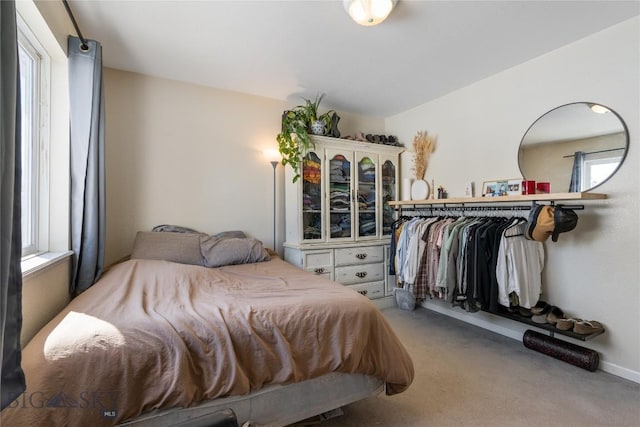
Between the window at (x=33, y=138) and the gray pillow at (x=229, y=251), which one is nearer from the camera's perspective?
the window at (x=33, y=138)

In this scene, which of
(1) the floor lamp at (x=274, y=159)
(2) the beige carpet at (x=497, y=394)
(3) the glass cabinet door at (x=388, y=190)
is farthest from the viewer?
(3) the glass cabinet door at (x=388, y=190)

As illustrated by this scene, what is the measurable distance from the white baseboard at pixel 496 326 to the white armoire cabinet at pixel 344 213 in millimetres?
606

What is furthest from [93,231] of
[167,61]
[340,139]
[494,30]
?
[494,30]

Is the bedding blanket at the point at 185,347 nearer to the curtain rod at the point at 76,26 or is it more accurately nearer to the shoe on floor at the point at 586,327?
the shoe on floor at the point at 586,327

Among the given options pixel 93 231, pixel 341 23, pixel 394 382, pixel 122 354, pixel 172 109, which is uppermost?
pixel 341 23

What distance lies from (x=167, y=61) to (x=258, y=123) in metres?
1.02

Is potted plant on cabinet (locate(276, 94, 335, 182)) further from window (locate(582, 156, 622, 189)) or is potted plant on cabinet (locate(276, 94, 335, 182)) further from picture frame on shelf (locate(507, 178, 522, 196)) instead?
window (locate(582, 156, 622, 189))

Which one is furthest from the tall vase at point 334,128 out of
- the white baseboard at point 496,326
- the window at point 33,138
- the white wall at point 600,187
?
the window at point 33,138

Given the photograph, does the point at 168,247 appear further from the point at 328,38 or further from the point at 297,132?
the point at 328,38

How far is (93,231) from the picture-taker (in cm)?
200

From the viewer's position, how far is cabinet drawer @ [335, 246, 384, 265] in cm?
321

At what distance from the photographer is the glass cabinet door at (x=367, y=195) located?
11.2 feet

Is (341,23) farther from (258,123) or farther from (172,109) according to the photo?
(172,109)

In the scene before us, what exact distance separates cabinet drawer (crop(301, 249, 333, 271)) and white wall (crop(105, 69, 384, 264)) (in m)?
0.53
